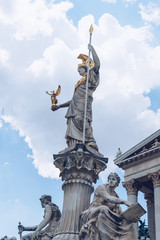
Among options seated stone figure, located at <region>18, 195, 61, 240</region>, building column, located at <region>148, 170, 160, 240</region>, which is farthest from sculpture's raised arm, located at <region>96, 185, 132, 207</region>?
building column, located at <region>148, 170, 160, 240</region>

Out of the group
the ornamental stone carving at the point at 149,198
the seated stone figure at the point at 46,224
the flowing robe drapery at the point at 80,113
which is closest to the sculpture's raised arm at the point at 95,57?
the flowing robe drapery at the point at 80,113

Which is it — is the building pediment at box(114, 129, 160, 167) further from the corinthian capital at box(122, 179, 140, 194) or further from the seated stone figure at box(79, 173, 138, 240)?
the seated stone figure at box(79, 173, 138, 240)

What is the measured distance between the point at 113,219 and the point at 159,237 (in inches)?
1011

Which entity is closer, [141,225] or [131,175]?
[141,225]

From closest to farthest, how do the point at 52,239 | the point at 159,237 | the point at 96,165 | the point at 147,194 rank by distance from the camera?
1. the point at 52,239
2. the point at 96,165
3. the point at 159,237
4. the point at 147,194

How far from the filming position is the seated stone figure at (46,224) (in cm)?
1153

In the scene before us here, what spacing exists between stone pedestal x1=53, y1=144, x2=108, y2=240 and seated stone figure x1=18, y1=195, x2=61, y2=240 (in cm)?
64

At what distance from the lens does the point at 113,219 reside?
31.8 feet

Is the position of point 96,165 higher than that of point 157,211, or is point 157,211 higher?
point 157,211

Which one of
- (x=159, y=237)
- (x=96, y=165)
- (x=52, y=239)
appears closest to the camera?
(x=52, y=239)

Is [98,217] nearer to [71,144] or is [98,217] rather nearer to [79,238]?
[79,238]

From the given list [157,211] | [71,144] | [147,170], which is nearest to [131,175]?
[147,170]

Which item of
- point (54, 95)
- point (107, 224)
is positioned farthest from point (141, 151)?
point (107, 224)

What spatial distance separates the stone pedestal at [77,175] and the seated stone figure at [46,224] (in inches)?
25.3
